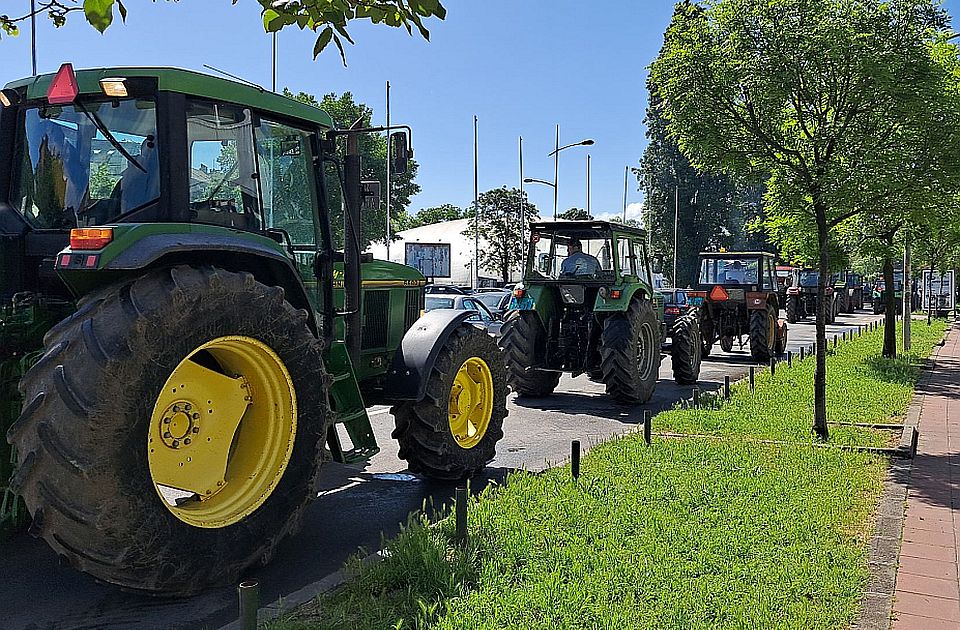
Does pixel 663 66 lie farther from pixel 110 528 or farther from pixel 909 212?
pixel 110 528

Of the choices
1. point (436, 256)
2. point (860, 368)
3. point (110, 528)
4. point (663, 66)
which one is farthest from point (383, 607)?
point (436, 256)

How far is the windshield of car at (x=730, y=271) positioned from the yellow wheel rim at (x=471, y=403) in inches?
541

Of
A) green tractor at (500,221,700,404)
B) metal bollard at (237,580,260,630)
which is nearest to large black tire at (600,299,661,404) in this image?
green tractor at (500,221,700,404)

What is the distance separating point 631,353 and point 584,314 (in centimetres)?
122

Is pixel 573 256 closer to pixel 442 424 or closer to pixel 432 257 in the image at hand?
pixel 442 424

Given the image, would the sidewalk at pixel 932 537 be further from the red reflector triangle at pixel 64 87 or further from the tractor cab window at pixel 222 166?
the red reflector triangle at pixel 64 87

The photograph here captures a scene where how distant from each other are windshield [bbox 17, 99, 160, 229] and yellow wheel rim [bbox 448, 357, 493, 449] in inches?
122

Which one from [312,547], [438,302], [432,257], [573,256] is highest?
[432,257]

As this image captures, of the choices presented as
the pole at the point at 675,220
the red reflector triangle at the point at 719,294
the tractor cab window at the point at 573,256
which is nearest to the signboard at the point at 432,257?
the pole at the point at 675,220

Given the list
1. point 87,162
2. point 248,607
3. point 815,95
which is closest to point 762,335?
point 815,95

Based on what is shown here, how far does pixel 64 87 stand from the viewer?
15.7 ft

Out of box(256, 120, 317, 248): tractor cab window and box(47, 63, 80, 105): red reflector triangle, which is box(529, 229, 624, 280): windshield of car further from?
box(47, 63, 80, 105): red reflector triangle

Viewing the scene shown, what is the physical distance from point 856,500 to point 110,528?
5.18 m

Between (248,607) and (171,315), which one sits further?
(171,315)
